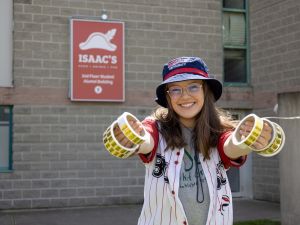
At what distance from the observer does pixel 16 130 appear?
A: 9.79m

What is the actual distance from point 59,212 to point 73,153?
1.18 m

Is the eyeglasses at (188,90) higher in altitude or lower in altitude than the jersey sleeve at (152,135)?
higher

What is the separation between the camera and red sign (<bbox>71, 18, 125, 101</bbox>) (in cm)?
1015

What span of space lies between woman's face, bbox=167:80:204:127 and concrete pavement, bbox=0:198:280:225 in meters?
6.17

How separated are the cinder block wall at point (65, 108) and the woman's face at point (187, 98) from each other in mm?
7584

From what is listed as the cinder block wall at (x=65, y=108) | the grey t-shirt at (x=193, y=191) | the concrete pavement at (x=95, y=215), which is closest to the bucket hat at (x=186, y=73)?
the grey t-shirt at (x=193, y=191)

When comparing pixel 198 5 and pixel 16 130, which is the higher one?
pixel 198 5

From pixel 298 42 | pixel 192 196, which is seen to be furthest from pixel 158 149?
pixel 298 42

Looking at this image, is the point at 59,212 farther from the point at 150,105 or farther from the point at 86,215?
the point at 150,105

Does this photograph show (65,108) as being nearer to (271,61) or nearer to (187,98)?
(271,61)

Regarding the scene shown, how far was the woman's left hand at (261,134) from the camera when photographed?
7.41 feet

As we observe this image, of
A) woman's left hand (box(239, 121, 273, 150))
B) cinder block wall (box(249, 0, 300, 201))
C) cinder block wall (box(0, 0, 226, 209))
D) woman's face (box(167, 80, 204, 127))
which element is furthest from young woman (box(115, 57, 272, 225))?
cinder block wall (box(249, 0, 300, 201))

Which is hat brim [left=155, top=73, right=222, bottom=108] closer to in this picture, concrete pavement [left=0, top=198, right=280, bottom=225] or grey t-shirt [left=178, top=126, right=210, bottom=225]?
grey t-shirt [left=178, top=126, right=210, bottom=225]

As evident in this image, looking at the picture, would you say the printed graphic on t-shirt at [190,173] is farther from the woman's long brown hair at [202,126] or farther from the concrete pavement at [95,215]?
the concrete pavement at [95,215]
